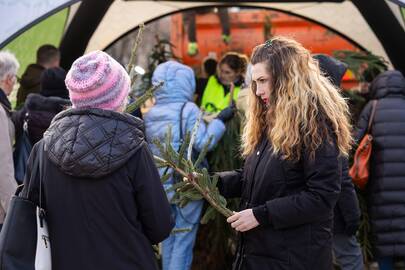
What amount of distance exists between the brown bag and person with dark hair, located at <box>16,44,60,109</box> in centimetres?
307

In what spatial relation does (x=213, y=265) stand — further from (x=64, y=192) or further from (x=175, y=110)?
(x=64, y=192)

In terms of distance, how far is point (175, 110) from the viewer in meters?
5.28

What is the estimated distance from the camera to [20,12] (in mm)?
5641

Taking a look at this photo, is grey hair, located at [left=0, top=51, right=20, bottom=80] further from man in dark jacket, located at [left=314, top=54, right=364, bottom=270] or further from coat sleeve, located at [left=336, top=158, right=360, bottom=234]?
coat sleeve, located at [left=336, top=158, right=360, bottom=234]

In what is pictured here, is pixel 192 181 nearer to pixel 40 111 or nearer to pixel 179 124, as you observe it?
pixel 179 124

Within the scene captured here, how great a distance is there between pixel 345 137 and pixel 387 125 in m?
2.28

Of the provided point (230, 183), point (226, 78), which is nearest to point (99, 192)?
point (230, 183)

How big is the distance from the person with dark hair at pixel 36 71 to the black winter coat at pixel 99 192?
3.77 m

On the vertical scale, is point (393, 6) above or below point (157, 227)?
above

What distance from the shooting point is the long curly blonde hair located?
126 inches

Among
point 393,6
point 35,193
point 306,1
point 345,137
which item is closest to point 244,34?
point 306,1

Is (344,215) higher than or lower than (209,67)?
lower

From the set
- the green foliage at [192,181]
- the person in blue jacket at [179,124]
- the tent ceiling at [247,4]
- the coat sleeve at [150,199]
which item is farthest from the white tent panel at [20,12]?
the coat sleeve at [150,199]

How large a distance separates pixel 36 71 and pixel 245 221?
3.77m
